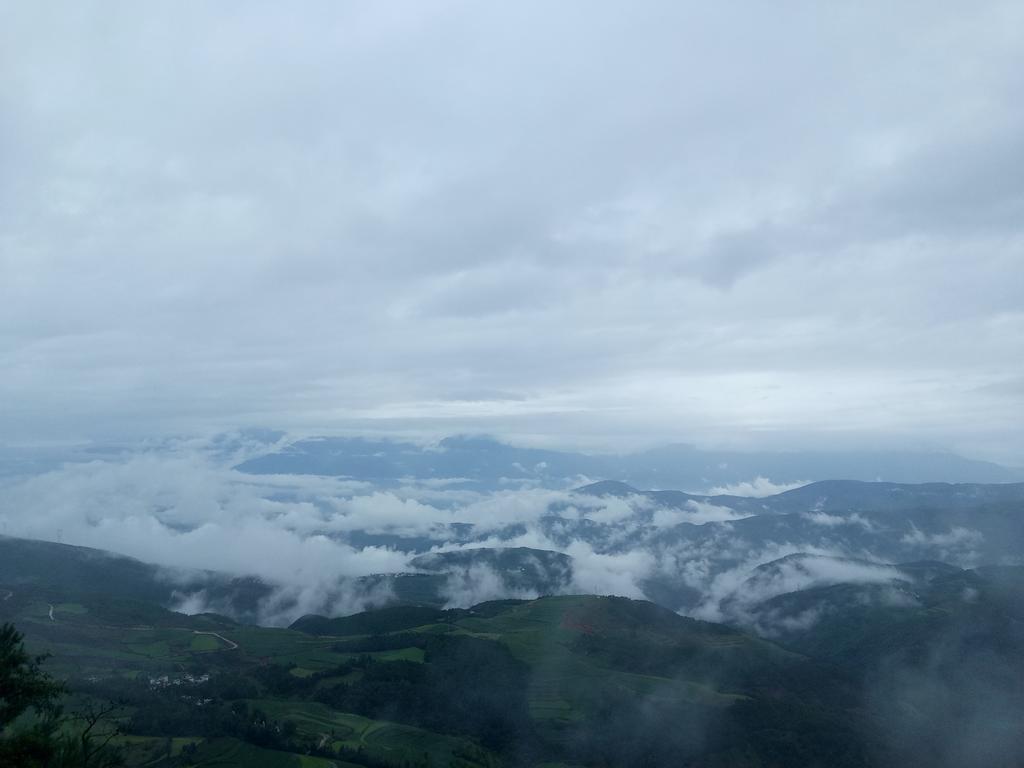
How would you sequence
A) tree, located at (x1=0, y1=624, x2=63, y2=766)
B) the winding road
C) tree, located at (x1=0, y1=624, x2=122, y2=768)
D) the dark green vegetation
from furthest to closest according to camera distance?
the winding road
the dark green vegetation
tree, located at (x1=0, y1=624, x2=63, y2=766)
tree, located at (x1=0, y1=624, x2=122, y2=768)

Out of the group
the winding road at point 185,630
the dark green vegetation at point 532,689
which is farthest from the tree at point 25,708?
the winding road at point 185,630

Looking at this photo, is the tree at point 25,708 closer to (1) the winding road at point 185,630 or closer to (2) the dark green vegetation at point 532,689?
(2) the dark green vegetation at point 532,689

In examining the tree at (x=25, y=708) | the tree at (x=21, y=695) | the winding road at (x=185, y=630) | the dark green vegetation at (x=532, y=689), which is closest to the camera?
the tree at (x=25, y=708)

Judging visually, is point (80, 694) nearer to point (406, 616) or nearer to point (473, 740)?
point (473, 740)

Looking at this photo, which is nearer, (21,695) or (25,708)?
(21,695)

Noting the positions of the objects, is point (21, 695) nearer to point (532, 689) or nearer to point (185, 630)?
point (532, 689)

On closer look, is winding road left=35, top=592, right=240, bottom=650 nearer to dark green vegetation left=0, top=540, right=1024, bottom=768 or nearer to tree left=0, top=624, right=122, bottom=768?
dark green vegetation left=0, top=540, right=1024, bottom=768

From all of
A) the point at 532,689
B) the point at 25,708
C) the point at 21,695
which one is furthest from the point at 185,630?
the point at 21,695

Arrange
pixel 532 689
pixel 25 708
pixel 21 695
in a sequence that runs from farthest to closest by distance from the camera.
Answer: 1. pixel 532 689
2. pixel 25 708
3. pixel 21 695

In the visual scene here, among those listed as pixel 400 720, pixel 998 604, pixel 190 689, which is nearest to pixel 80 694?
pixel 190 689

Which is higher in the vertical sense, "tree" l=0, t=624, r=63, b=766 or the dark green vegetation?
"tree" l=0, t=624, r=63, b=766

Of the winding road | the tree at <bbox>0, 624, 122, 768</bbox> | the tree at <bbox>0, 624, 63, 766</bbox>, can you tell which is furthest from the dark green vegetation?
the tree at <bbox>0, 624, 63, 766</bbox>
